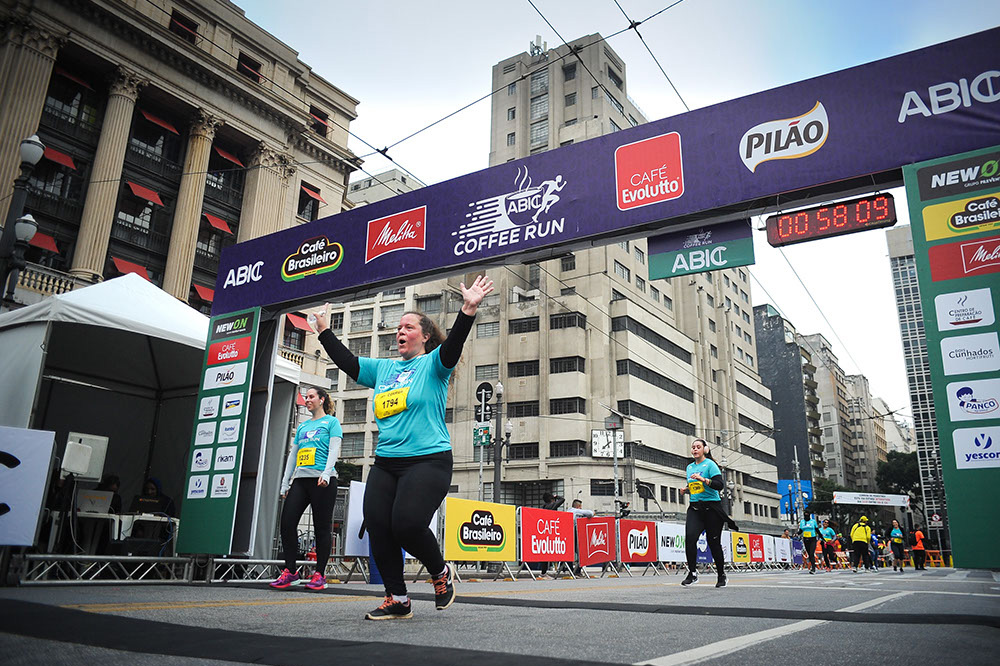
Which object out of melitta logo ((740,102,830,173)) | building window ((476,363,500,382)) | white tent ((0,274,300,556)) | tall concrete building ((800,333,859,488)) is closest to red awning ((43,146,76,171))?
white tent ((0,274,300,556))

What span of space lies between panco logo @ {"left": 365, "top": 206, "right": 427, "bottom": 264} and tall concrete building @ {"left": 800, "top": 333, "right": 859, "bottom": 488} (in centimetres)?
10829

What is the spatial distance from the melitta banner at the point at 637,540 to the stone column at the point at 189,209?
69.7 ft

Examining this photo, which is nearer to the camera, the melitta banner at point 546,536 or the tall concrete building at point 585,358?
the melitta banner at point 546,536

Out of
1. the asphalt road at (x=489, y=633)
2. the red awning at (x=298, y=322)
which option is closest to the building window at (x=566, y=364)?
the red awning at (x=298, y=322)

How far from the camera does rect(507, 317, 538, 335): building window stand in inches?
2055

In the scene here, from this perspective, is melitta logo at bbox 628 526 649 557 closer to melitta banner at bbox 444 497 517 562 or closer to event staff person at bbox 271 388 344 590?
melitta banner at bbox 444 497 517 562

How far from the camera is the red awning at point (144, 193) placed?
28.7 m

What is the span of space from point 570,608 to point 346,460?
2205 inches

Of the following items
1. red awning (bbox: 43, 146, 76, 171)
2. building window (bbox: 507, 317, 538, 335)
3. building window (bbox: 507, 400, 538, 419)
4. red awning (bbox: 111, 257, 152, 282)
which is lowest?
building window (bbox: 507, 400, 538, 419)

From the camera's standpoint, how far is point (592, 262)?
170 ft

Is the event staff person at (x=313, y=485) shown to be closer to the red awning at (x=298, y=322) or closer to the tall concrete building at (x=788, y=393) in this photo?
the red awning at (x=298, y=322)

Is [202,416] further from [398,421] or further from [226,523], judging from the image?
[398,421]

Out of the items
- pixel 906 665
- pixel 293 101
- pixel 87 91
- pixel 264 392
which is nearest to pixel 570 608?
pixel 906 665

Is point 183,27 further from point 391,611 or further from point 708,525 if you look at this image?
point 391,611
